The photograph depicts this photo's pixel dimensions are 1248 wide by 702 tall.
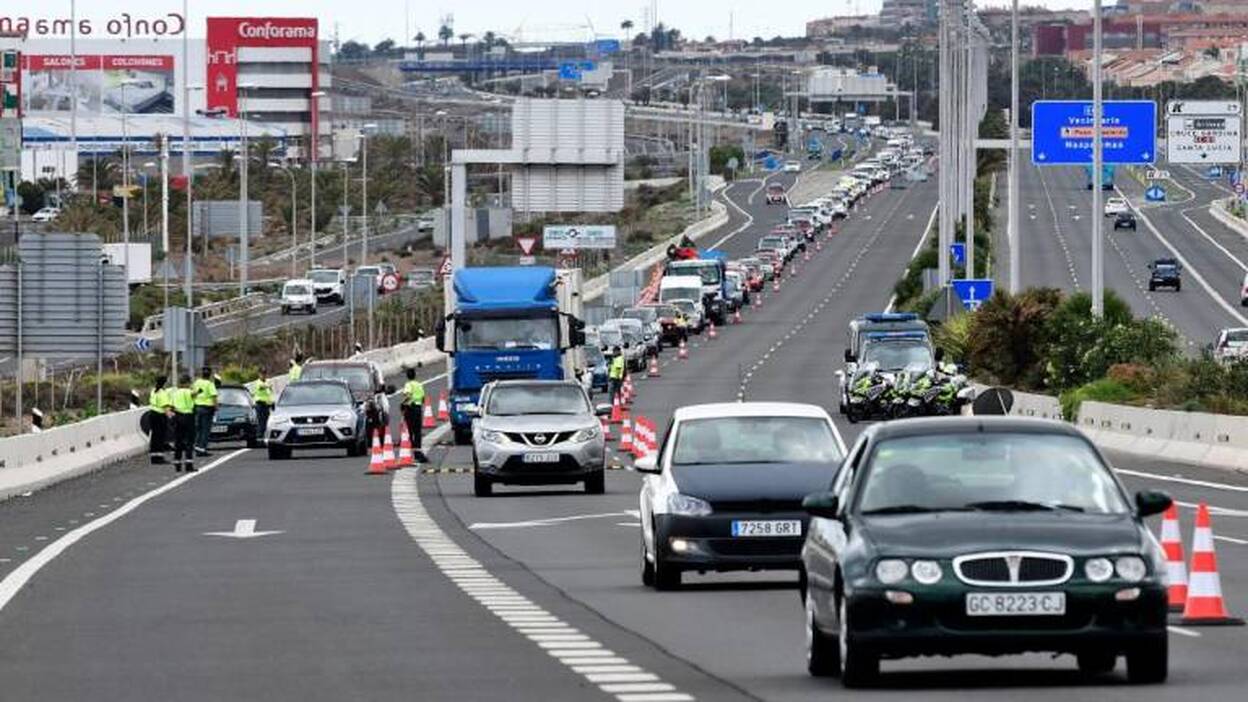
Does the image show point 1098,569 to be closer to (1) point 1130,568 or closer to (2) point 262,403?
(1) point 1130,568

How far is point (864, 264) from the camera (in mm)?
142875

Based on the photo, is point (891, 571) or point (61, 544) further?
point (61, 544)

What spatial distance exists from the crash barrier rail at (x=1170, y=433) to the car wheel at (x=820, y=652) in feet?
87.6

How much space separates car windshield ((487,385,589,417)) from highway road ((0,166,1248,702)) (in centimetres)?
109

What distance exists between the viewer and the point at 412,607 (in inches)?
837

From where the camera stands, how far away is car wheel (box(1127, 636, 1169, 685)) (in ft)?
46.2

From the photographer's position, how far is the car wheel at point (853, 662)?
14.1 m

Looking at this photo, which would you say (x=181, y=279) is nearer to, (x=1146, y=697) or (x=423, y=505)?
(x=423, y=505)

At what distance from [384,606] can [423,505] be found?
1489cm

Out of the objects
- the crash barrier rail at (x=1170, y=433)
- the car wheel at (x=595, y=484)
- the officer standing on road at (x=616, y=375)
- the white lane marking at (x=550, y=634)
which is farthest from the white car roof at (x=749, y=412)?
the officer standing on road at (x=616, y=375)

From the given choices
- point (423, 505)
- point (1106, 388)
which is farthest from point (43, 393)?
point (423, 505)

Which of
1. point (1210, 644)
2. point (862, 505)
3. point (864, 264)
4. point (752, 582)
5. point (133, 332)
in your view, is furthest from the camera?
point (864, 264)

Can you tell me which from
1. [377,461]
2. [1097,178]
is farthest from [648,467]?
[1097,178]

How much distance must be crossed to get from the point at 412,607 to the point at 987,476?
718 centimetres
